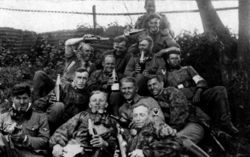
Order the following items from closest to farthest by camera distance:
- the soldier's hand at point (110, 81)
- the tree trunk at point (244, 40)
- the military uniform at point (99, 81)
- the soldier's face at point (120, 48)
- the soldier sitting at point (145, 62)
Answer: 1. the military uniform at point (99, 81)
2. the soldier's hand at point (110, 81)
3. the soldier sitting at point (145, 62)
4. the tree trunk at point (244, 40)
5. the soldier's face at point (120, 48)

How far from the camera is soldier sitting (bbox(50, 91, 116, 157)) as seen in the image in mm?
5297

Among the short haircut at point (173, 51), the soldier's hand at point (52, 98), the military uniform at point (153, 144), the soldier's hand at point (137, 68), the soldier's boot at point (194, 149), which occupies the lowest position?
the soldier's boot at point (194, 149)

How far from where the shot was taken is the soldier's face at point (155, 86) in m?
6.33

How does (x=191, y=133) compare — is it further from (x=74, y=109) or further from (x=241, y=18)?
(x=241, y=18)

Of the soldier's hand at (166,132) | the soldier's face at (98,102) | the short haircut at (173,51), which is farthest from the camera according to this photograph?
the short haircut at (173,51)

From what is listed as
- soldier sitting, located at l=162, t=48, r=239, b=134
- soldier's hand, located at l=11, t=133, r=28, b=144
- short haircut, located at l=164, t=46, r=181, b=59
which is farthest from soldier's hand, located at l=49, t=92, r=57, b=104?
short haircut, located at l=164, t=46, r=181, b=59

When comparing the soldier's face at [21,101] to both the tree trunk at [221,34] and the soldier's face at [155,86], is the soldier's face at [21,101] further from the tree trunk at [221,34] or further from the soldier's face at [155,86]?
the tree trunk at [221,34]

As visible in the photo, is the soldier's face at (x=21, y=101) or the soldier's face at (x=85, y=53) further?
the soldier's face at (x=85, y=53)

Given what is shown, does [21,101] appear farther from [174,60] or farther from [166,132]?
[174,60]

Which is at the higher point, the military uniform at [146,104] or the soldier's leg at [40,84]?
the soldier's leg at [40,84]

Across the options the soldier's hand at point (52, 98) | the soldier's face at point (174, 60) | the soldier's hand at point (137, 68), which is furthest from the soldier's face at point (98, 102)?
the soldier's face at point (174, 60)

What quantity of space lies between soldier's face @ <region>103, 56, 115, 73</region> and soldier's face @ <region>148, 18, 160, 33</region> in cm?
130

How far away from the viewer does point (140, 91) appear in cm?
692

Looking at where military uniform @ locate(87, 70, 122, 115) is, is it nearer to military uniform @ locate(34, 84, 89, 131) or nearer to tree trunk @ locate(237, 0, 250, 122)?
military uniform @ locate(34, 84, 89, 131)
